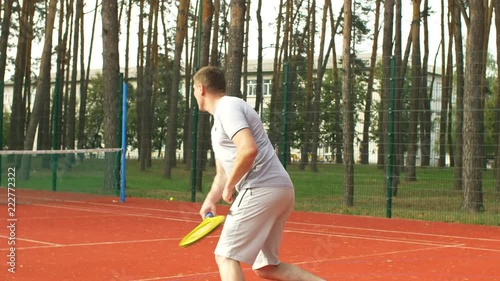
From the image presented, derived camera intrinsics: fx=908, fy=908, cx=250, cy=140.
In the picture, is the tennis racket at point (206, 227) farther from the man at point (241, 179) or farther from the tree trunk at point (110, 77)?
the tree trunk at point (110, 77)

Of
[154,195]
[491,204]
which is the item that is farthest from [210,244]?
[154,195]

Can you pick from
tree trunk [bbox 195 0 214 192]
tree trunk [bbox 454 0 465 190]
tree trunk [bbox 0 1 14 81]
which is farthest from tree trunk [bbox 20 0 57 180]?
tree trunk [bbox 454 0 465 190]

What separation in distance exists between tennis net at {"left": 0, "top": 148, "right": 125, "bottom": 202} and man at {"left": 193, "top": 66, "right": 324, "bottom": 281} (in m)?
13.7

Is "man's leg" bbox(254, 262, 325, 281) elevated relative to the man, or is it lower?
lower

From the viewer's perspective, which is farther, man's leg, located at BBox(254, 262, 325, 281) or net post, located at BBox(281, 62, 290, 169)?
net post, located at BBox(281, 62, 290, 169)

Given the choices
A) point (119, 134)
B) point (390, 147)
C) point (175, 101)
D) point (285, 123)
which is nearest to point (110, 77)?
point (119, 134)

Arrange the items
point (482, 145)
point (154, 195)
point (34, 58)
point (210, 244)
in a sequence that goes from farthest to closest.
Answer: point (34, 58)
point (154, 195)
point (482, 145)
point (210, 244)

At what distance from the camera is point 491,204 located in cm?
1875

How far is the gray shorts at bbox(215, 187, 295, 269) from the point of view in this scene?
5.53m

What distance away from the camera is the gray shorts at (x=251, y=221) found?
5.53 meters

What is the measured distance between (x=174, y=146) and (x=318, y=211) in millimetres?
20425

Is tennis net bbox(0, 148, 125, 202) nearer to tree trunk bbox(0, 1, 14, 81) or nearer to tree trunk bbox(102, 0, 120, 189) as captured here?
tree trunk bbox(102, 0, 120, 189)

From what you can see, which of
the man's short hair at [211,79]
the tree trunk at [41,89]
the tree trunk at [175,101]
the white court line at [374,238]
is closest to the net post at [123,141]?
the white court line at [374,238]

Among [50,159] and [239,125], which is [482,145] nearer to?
[50,159]
